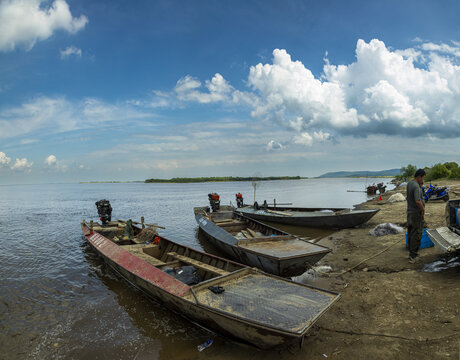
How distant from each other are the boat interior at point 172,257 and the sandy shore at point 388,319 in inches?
96.1

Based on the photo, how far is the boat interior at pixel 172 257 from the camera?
7.67 m

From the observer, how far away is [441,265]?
721 centimetres

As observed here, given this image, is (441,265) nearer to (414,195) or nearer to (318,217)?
(414,195)

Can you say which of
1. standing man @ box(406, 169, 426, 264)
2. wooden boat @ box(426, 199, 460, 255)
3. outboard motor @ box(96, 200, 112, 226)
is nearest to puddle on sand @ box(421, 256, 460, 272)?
standing man @ box(406, 169, 426, 264)

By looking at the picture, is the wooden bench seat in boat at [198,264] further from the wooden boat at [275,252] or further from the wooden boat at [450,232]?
the wooden boat at [450,232]

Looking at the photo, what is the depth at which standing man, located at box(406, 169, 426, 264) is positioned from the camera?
23.5 ft

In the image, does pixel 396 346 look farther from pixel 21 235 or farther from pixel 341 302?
pixel 21 235

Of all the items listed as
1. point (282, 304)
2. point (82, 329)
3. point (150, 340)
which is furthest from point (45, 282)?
point (282, 304)

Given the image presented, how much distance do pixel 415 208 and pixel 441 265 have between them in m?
1.69

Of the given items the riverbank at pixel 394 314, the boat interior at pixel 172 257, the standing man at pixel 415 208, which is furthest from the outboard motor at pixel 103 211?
the standing man at pixel 415 208

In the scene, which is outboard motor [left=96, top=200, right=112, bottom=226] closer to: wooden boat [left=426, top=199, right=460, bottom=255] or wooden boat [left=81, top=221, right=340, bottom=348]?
wooden boat [left=81, top=221, right=340, bottom=348]

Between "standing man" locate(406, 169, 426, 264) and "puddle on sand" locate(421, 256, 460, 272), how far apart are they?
1.87 ft

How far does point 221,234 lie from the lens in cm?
1161

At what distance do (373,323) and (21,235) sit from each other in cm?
2330
